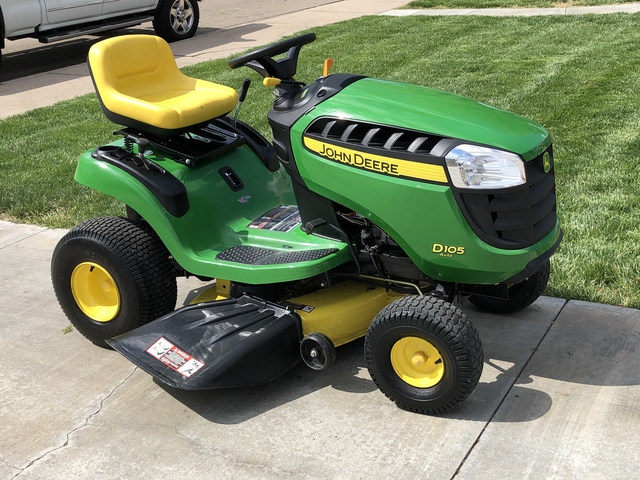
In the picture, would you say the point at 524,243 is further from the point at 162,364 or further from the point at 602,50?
the point at 602,50

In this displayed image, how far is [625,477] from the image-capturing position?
8.72 ft

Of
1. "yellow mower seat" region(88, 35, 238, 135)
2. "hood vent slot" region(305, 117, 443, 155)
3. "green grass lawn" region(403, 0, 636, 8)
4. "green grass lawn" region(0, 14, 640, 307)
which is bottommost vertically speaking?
"green grass lawn" region(403, 0, 636, 8)

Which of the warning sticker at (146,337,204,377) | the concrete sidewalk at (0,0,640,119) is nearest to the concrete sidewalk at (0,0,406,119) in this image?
the concrete sidewalk at (0,0,640,119)

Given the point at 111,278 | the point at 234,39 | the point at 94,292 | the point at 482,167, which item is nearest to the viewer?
the point at 482,167

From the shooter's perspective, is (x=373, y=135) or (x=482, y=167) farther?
(x=373, y=135)

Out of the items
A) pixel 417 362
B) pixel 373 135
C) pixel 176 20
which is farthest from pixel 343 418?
pixel 176 20

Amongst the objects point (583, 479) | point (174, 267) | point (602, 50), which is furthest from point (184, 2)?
point (583, 479)

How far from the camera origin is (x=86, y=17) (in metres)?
9.76

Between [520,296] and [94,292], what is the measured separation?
1924mm

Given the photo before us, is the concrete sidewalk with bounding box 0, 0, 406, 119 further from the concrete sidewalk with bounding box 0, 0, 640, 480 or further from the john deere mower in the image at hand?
the concrete sidewalk with bounding box 0, 0, 640, 480

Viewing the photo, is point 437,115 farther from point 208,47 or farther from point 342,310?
point 208,47

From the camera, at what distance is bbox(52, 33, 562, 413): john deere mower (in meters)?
2.91

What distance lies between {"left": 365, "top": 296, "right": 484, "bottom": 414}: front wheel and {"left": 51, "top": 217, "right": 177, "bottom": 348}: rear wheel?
102cm

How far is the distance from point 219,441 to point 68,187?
3.34 meters
